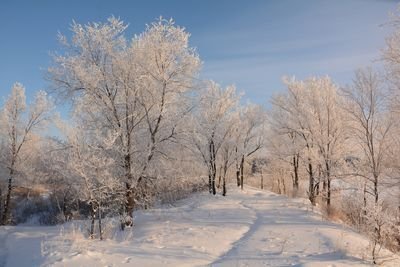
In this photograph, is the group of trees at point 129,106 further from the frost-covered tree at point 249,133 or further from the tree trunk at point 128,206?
the frost-covered tree at point 249,133

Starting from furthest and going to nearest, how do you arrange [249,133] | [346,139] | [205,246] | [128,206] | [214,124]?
[249,133]
[214,124]
[346,139]
[128,206]
[205,246]

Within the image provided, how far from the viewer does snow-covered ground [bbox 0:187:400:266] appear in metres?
10.9

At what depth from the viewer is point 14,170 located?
31766 mm

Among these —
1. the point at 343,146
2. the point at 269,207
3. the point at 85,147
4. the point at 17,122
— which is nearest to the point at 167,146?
the point at 85,147

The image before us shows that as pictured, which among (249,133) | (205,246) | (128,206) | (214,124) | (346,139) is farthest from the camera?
(249,133)

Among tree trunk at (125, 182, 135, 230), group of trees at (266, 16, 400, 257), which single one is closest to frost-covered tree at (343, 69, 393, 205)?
group of trees at (266, 16, 400, 257)

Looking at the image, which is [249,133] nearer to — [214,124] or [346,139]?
[214,124]

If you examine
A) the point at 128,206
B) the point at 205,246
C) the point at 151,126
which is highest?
the point at 151,126

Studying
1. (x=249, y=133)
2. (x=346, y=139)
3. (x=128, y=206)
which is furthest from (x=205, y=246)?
(x=249, y=133)

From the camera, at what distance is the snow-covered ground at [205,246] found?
10.9 meters

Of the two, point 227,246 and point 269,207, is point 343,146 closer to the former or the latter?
point 269,207

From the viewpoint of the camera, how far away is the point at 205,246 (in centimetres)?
1318

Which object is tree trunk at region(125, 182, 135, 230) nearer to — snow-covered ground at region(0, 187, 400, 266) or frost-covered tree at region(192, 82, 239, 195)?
snow-covered ground at region(0, 187, 400, 266)

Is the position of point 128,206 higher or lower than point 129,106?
lower
